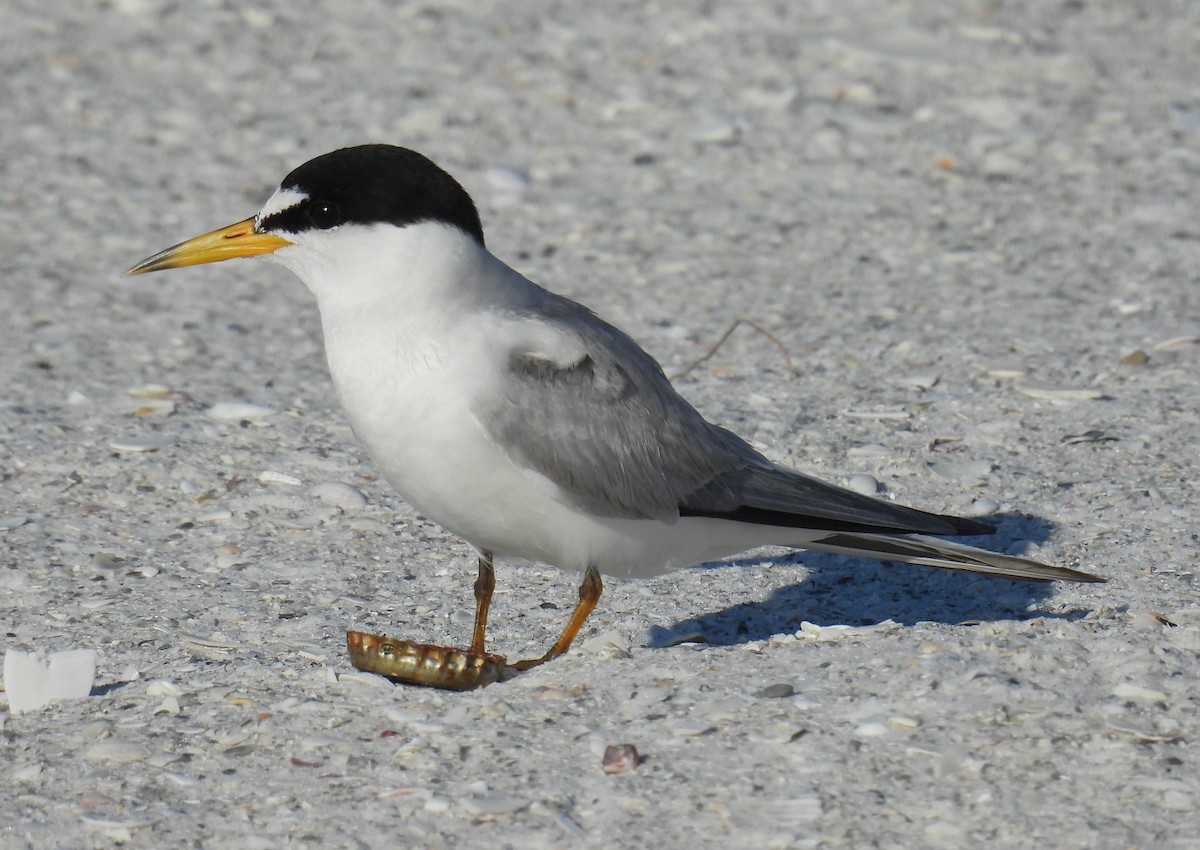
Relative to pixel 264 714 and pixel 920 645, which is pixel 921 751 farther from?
pixel 264 714

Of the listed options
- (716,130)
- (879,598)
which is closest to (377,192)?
(879,598)

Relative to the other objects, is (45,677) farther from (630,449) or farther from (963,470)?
(963,470)

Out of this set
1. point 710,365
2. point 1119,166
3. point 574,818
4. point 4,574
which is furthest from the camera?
point 1119,166

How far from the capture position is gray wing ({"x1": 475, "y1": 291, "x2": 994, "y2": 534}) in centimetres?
384

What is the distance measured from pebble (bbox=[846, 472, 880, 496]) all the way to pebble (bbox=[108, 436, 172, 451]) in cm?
215

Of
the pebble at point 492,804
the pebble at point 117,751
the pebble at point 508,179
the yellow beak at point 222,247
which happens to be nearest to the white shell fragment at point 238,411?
the yellow beak at point 222,247

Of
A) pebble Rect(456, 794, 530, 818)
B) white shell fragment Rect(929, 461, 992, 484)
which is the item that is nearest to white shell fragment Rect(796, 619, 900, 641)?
pebble Rect(456, 794, 530, 818)

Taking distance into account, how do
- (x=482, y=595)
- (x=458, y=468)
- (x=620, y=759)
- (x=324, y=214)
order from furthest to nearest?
(x=482, y=595), (x=324, y=214), (x=458, y=468), (x=620, y=759)

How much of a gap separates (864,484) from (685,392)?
992 mm

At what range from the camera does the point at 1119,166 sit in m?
7.45

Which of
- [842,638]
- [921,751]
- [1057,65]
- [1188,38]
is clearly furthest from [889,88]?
[921,751]

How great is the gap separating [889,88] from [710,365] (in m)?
2.82

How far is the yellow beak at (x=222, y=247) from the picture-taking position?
411 cm

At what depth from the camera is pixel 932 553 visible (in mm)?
4145
